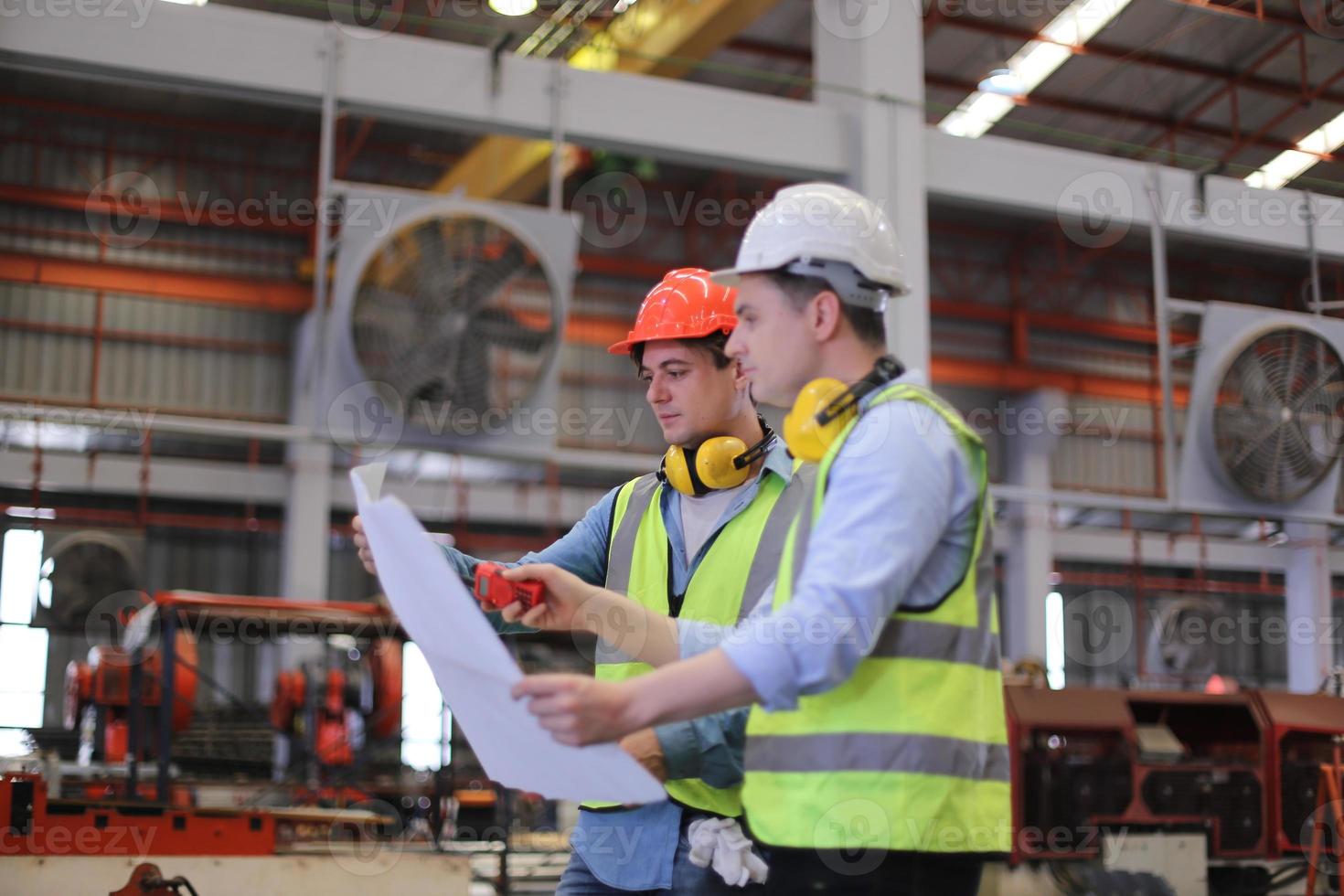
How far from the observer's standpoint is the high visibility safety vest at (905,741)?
1.48m

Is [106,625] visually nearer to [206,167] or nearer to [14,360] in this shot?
[14,360]

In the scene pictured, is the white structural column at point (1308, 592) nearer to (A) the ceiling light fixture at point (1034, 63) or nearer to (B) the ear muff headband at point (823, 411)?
(A) the ceiling light fixture at point (1034, 63)

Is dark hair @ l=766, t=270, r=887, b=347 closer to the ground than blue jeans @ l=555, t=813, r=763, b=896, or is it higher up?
higher up

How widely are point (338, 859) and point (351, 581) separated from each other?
1192cm

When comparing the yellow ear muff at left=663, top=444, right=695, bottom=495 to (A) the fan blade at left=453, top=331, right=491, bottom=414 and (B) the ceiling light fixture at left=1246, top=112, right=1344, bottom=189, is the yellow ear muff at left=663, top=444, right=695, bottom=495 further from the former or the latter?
(B) the ceiling light fixture at left=1246, top=112, right=1344, bottom=189

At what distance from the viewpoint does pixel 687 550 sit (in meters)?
2.43

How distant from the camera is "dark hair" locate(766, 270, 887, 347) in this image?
1.69m

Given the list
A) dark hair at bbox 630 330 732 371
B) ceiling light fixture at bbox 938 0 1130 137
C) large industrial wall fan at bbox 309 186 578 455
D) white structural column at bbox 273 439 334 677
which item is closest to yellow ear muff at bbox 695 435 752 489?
dark hair at bbox 630 330 732 371

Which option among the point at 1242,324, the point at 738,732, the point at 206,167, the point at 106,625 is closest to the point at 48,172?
the point at 206,167

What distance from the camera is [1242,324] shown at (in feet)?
24.7

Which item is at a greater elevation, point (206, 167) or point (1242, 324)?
point (206, 167)

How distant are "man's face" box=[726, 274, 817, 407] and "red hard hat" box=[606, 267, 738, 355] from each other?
0.74 metres

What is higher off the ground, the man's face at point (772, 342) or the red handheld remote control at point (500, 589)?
the man's face at point (772, 342)

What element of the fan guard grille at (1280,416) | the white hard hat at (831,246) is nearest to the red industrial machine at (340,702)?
the fan guard grille at (1280,416)
